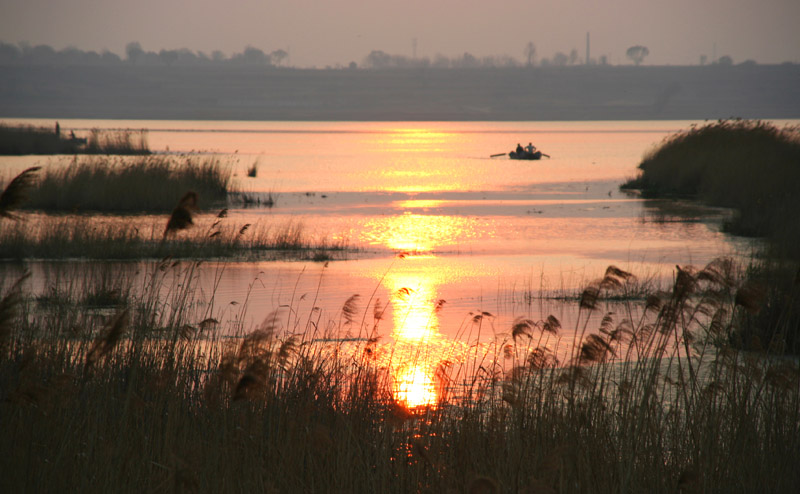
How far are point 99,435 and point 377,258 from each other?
11045mm

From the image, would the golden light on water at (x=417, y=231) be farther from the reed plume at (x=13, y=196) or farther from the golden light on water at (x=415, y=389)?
the reed plume at (x=13, y=196)

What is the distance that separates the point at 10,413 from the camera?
4.65 m

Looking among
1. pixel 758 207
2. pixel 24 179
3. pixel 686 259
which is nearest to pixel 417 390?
pixel 24 179

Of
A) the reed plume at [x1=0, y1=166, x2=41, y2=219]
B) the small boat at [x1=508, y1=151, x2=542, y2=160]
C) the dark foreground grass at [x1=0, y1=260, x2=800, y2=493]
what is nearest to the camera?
the reed plume at [x1=0, y1=166, x2=41, y2=219]

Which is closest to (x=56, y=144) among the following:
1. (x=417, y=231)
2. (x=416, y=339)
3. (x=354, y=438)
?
(x=417, y=231)

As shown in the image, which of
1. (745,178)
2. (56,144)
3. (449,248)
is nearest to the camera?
(449,248)

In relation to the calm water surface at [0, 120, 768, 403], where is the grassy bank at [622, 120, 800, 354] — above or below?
above

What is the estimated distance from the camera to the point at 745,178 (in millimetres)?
22172

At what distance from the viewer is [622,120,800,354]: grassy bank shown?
38.1 feet

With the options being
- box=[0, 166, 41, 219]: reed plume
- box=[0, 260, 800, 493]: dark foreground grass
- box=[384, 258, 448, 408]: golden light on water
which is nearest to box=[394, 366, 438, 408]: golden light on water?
box=[384, 258, 448, 408]: golden light on water

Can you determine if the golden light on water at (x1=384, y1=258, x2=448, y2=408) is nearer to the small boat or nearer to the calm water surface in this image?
the calm water surface

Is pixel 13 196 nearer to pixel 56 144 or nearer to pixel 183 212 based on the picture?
pixel 183 212

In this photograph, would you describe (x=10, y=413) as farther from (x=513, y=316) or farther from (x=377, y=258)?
(x=377, y=258)

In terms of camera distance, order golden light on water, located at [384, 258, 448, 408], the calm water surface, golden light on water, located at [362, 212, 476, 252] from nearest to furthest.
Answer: golden light on water, located at [384, 258, 448, 408] < the calm water surface < golden light on water, located at [362, 212, 476, 252]
